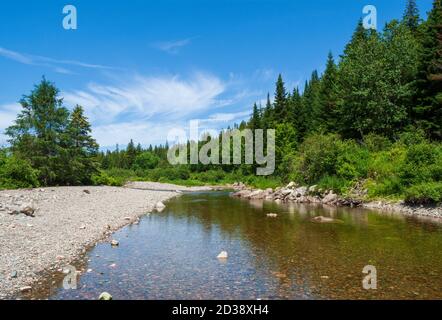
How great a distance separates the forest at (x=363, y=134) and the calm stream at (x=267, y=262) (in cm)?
1014

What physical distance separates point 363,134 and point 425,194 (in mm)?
20600

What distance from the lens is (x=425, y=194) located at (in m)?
23.1

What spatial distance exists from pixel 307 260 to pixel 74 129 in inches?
1492

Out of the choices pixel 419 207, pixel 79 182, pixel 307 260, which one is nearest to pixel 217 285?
pixel 307 260

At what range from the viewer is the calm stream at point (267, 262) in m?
9.13

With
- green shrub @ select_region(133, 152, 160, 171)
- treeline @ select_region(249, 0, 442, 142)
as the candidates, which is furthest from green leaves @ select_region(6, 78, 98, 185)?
green shrub @ select_region(133, 152, 160, 171)

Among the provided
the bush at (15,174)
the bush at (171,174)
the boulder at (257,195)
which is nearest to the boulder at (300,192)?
the boulder at (257,195)

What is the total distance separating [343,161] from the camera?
35062 mm

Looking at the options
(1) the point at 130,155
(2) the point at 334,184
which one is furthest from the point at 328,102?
(1) the point at 130,155

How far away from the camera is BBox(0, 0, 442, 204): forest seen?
29.1m

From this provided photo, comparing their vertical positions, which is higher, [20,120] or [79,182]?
[20,120]

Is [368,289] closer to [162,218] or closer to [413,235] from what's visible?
[413,235]

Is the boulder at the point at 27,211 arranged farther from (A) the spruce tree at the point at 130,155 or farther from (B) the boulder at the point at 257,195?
(A) the spruce tree at the point at 130,155

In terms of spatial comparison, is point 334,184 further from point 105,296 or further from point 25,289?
point 25,289
